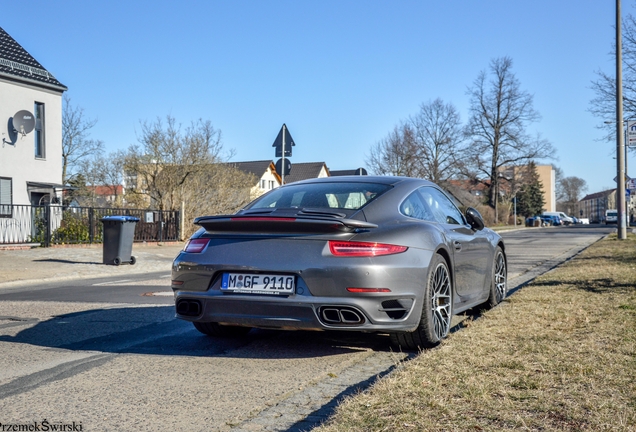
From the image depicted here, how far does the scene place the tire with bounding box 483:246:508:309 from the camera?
24.1 feet

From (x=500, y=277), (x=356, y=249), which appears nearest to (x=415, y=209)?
(x=356, y=249)

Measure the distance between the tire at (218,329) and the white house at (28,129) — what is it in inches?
719

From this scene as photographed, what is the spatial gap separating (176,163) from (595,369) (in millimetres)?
26123

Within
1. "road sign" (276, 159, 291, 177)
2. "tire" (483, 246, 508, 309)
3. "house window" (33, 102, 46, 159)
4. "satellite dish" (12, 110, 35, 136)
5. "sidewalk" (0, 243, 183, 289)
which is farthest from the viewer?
"house window" (33, 102, 46, 159)

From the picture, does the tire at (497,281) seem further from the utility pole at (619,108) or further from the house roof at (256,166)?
the house roof at (256,166)

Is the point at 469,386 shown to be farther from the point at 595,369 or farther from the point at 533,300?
the point at 533,300

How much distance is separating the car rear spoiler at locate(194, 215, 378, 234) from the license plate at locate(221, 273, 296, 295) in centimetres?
34

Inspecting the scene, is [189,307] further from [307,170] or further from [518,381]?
[307,170]

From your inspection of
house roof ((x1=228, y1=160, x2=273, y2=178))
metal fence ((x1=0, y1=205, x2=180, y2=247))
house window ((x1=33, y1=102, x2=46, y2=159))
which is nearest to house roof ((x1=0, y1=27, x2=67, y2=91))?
house window ((x1=33, y1=102, x2=46, y2=159))

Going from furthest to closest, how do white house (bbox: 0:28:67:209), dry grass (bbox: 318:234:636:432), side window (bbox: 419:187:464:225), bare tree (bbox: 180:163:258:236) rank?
bare tree (bbox: 180:163:258:236) → white house (bbox: 0:28:67:209) → side window (bbox: 419:187:464:225) → dry grass (bbox: 318:234:636:432)

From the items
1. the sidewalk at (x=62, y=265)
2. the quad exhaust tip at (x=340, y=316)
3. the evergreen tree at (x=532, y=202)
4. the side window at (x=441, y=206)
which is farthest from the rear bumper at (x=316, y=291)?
the evergreen tree at (x=532, y=202)

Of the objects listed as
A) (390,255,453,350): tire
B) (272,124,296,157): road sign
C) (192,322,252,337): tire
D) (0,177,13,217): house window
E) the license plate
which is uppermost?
(272,124,296,157): road sign

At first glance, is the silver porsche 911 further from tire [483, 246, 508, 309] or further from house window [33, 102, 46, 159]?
house window [33, 102, 46, 159]

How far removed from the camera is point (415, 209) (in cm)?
564
